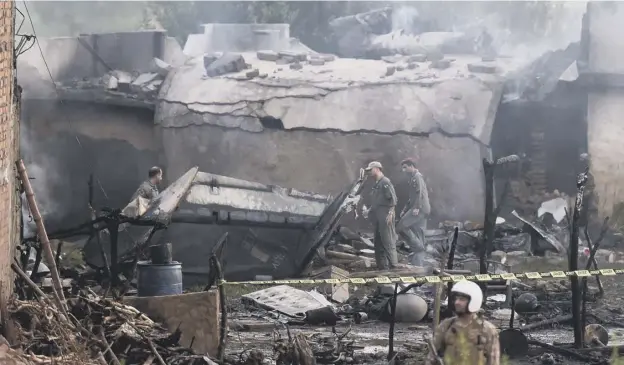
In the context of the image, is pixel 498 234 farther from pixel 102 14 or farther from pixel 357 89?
pixel 102 14

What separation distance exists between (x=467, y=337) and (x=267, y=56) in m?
16.2

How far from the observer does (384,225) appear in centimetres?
1688

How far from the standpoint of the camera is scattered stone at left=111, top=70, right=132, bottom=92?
22203 mm

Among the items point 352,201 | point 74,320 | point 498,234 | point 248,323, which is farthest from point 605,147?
point 74,320

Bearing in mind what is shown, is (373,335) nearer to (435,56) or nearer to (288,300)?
(288,300)

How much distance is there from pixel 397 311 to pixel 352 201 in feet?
13.2

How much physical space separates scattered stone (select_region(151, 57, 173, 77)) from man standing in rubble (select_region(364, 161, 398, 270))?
24.3ft

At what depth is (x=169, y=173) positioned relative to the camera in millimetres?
21766

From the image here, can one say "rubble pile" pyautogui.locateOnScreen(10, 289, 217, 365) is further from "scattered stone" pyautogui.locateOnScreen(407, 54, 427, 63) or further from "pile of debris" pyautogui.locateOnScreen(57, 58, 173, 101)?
"scattered stone" pyautogui.locateOnScreen(407, 54, 427, 63)

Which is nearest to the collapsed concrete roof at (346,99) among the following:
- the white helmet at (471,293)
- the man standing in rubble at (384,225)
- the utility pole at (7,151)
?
the man standing in rubble at (384,225)

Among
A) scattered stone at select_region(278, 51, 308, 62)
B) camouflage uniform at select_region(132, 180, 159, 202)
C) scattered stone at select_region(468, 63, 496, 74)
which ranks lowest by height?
camouflage uniform at select_region(132, 180, 159, 202)

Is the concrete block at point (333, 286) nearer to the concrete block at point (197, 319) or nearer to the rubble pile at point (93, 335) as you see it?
the concrete block at point (197, 319)

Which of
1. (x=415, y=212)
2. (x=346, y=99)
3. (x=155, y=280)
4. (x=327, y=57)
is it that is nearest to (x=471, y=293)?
(x=155, y=280)

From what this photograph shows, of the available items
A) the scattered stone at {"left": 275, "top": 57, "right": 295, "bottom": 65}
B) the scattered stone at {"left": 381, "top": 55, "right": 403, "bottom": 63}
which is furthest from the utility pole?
the scattered stone at {"left": 381, "top": 55, "right": 403, "bottom": 63}
